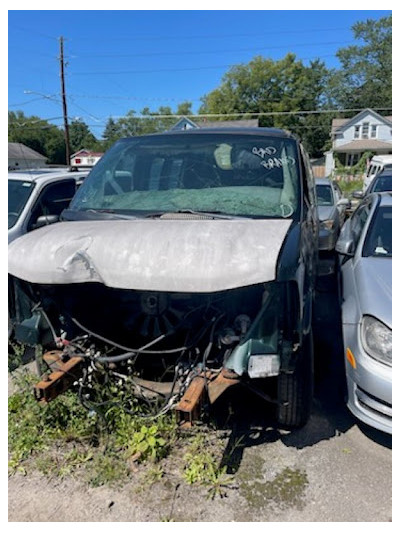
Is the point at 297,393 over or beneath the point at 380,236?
beneath

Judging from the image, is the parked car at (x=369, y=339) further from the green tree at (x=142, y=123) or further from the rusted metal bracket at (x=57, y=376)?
the green tree at (x=142, y=123)

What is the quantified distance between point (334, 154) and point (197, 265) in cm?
4665

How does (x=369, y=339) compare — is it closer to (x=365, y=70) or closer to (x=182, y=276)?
(x=182, y=276)

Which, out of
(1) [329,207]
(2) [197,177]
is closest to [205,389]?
(2) [197,177]

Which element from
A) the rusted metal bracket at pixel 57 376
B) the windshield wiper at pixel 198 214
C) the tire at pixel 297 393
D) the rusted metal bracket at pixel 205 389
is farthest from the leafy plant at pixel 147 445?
the windshield wiper at pixel 198 214

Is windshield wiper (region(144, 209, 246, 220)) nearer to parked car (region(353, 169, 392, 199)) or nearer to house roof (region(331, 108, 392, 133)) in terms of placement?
parked car (region(353, 169, 392, 199))

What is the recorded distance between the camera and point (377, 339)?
2.84 metres

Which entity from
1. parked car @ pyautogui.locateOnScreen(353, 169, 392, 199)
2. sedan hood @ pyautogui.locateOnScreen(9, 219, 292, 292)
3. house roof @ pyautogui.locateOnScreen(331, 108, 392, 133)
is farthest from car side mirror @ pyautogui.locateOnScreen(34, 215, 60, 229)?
house roof @ pyautogui.locateOnScreen(331, 108, 392, 133)

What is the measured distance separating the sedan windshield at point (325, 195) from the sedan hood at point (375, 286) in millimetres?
6034

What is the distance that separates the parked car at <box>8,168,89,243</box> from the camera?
16.4 ft

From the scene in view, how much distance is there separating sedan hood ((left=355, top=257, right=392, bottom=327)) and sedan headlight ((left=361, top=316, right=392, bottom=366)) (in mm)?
47

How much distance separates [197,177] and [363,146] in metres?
44.8

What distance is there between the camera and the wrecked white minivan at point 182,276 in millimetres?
2357

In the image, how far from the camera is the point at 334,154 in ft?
148
